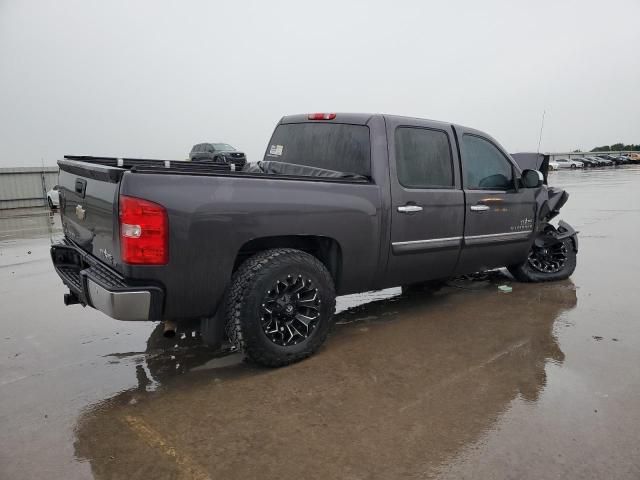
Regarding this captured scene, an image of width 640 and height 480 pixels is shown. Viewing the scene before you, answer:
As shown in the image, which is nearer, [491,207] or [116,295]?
[116,295]

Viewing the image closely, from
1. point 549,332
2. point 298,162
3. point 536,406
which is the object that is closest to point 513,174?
point 549,332

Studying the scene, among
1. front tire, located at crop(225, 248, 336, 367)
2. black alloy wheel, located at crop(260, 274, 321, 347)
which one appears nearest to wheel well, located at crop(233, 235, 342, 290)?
front tire, located at crop(225, 248, 336, 367)

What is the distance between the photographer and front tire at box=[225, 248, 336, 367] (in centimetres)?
324

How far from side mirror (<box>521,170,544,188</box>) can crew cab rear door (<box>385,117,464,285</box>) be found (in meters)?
1.01

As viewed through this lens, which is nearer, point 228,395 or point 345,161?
point 228,395

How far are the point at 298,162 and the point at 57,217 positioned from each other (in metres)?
11.0

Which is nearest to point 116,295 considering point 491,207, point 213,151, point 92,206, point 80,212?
point 92,206

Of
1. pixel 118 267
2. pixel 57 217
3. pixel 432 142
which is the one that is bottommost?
pixel 57 217

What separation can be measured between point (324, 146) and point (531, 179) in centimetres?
229

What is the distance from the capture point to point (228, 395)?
122 inches

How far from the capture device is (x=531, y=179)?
5086 millimetres

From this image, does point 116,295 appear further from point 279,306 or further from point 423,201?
point 423,201

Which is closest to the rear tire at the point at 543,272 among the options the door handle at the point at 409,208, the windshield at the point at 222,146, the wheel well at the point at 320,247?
the door handle at the point at 409,208

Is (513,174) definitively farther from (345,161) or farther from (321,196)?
(321,196)
